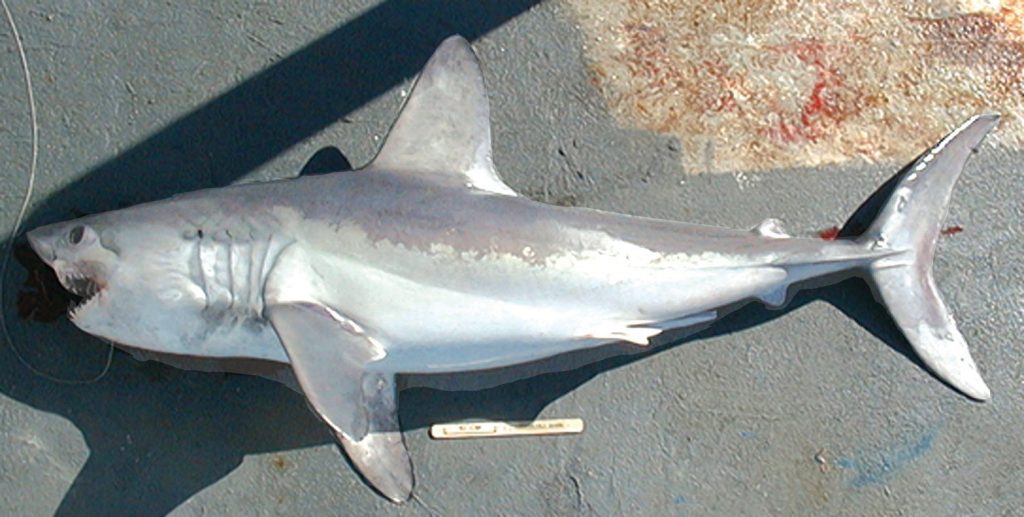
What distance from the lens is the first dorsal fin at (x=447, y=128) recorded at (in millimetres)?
2176

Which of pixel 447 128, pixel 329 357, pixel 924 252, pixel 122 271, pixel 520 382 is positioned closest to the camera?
pixel 329 357

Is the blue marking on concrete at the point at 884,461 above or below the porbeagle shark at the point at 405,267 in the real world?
below

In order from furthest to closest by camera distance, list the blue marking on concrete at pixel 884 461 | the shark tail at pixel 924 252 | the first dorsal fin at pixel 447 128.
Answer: the blue marking on concrete at pixel 884 461 < the shark tail at pixel 924 252 < the first dorsal fin at pixel 447 128

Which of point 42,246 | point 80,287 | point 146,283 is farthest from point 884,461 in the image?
point 42,246

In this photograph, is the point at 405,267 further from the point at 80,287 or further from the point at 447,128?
the point at 80,287

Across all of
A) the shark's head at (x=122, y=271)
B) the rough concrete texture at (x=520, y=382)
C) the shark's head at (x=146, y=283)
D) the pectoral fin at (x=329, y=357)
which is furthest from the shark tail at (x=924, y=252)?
Result: the shark's head at (x=122, y=271)

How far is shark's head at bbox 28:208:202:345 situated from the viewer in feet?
6.72

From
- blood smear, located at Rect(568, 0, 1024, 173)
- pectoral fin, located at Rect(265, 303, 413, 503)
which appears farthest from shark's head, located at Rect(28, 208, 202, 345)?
blood smear, located at Rect(568, 0, 1024, 173)

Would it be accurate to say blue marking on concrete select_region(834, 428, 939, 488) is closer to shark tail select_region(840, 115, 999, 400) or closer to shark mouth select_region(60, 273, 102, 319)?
shark tail select_region(840, 115, 999, 400)

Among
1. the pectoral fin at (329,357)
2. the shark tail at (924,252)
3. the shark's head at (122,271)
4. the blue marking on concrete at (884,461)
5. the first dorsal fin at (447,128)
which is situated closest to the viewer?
the pectoral fin at (329,357)

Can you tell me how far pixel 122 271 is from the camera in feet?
6.76

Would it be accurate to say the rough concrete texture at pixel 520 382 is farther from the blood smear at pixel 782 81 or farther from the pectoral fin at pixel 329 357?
the pectoral fin at pixel 329 357

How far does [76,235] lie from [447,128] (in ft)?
3.31

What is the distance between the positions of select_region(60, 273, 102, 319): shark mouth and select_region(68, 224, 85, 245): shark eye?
0.09 m
